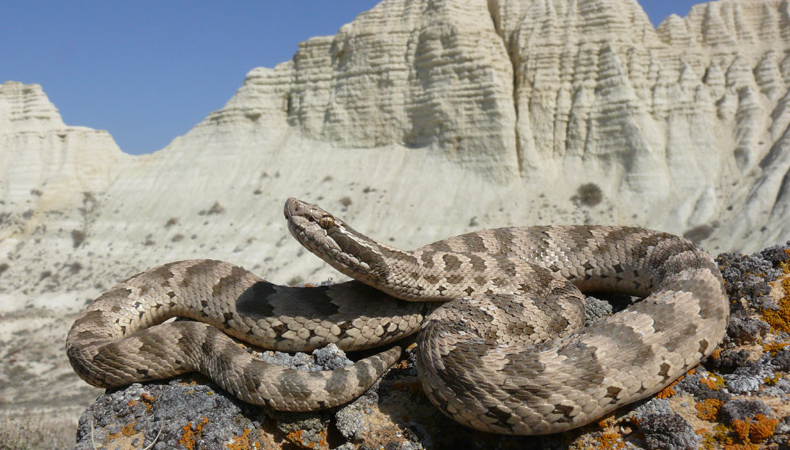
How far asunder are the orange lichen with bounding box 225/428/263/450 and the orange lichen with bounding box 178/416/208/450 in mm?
346

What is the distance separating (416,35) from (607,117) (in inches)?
608

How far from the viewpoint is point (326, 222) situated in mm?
5758

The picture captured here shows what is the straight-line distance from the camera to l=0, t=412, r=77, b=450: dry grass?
14.0 metres

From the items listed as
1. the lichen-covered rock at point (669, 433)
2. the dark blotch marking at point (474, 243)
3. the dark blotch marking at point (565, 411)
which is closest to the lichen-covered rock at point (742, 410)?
the lichen-covered rock at point (669, 433)

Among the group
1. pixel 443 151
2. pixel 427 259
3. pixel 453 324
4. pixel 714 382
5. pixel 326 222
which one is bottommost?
pixel 443 151

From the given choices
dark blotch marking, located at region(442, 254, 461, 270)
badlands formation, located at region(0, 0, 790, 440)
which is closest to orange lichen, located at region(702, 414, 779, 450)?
dark blotch marking, located at region(442, 254, 461, 270)

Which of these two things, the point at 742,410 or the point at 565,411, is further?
the point at 742,410

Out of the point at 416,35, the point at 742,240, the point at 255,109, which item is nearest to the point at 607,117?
the point at 742,240

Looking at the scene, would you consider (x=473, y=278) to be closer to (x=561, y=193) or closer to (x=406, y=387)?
(x=406, y=387)

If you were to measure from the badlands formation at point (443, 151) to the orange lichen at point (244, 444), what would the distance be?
30533 mm

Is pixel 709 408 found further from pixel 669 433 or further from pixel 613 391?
pixel 613 391

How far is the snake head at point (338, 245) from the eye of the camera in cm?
575

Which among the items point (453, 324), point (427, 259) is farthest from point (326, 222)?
point (453, 324)

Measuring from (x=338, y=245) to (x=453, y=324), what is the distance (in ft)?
4.65
